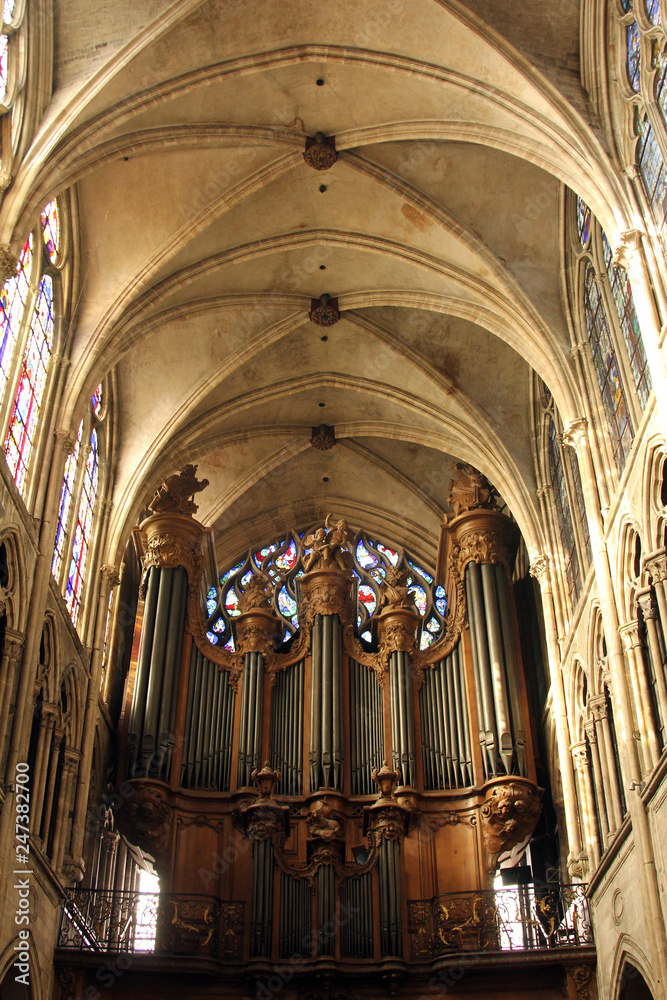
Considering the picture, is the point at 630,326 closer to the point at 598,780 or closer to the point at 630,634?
the point at 630,634

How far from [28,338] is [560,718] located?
949 cm

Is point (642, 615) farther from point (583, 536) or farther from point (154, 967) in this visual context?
point (154, 967)

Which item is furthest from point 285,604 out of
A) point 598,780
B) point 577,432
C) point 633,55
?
point 633,55

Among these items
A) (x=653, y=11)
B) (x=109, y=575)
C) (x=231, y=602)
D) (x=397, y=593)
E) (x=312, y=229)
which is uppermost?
(x=312, y=229)

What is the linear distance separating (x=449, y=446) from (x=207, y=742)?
23.1ft

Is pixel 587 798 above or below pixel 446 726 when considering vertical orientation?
below

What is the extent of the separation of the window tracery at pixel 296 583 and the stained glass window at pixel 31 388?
7.49m

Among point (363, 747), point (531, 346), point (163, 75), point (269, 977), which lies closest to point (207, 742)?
point (363, 747)

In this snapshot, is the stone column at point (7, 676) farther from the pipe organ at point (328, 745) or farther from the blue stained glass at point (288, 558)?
the blue stained glass at point (288, 558)

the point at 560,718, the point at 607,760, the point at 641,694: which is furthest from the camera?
the point at 560,718

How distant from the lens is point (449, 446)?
21438 mm

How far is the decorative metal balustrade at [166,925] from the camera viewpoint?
1566 cm

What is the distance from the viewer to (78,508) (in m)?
18.1

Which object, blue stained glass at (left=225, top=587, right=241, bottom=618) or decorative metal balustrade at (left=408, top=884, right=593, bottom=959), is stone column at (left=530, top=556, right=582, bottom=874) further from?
blue stained glass at (left=225, top=587, right=241, bottom=618)
